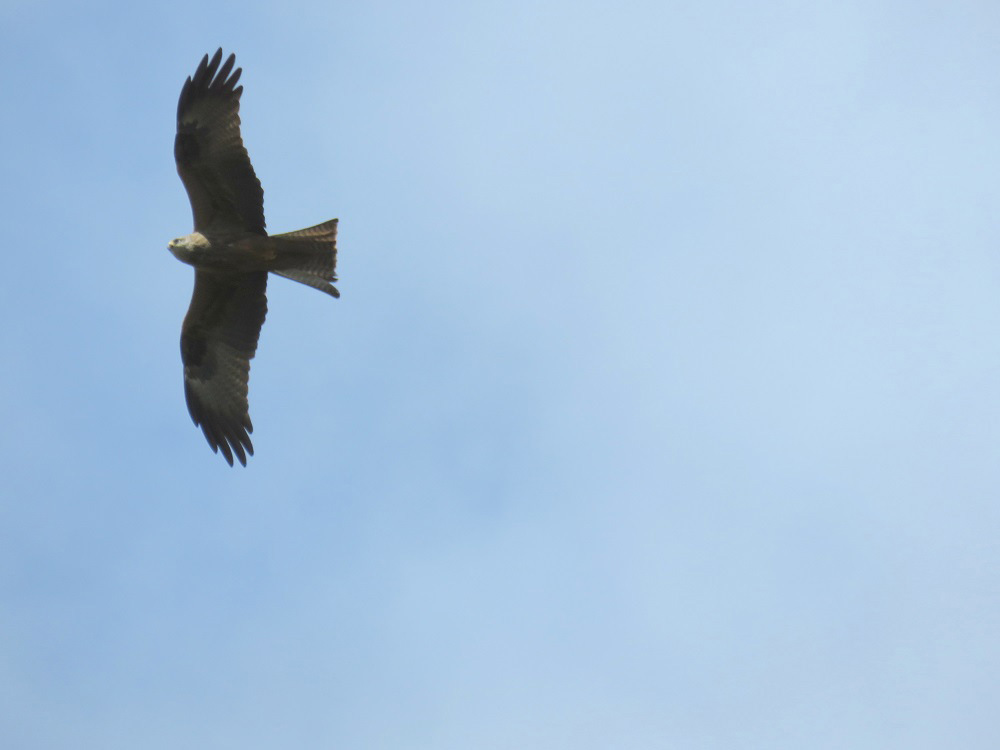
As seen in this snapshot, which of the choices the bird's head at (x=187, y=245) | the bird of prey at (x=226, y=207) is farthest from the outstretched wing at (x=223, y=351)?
the bird's head at (x=187, y=245)

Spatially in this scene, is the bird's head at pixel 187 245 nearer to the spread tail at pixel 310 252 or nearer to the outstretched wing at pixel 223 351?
the outstretched wing at pixel 223 351

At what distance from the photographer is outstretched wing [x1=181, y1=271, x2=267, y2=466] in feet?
39.1

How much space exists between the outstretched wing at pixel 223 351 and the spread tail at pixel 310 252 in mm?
656

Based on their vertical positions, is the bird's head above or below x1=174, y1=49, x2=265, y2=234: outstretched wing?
below

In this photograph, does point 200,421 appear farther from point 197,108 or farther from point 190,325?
point 197,108

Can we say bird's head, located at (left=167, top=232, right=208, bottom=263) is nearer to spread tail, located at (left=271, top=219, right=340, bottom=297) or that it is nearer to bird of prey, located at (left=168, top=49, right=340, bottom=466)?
bird of prey, located at (left=168, top=49, right=340, bottom=466)

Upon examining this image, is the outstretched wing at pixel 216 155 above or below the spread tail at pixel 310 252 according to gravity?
above

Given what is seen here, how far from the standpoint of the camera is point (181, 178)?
1123cm

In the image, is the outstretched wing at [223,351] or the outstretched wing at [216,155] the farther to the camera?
the outstretched wing at [223,351]

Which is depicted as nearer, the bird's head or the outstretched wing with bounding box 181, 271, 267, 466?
the bird's head

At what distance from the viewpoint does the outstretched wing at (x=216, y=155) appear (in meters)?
11.2

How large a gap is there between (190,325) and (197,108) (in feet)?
7.41

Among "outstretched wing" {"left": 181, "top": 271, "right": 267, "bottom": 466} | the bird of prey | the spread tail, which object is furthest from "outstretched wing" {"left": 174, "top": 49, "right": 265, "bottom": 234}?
"outstretched wing" {"left": 181, "top": 271, "right": 267, "bottom": 466}

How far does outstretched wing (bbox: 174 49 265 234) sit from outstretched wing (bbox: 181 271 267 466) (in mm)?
738
